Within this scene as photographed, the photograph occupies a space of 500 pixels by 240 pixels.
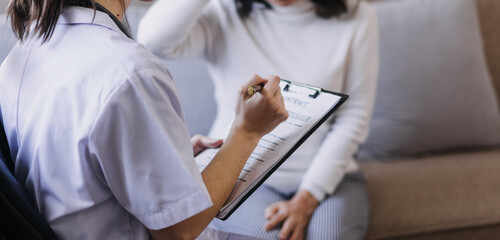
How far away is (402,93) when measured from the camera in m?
1.52

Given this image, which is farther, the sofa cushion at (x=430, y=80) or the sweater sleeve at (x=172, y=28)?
the sofa cushion at (x=430, y=80)

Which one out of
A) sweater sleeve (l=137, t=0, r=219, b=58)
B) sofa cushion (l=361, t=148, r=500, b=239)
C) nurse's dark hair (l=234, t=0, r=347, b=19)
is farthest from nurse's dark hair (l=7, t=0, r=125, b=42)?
sofa cushion (l=361, t=148, r=500, b=239)

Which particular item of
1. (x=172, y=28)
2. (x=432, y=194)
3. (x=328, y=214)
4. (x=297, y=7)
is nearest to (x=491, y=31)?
(x=432, y=194)

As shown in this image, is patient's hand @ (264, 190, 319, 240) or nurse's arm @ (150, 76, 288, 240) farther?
patient's hand @ (264, 190, 319, 240)

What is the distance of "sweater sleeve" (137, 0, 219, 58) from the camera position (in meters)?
1.16

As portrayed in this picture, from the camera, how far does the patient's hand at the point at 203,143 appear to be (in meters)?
0.91

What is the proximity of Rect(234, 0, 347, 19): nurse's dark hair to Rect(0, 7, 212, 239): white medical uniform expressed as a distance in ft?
1.99

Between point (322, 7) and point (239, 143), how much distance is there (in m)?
0.63

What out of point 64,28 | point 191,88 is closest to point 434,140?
point 191,88

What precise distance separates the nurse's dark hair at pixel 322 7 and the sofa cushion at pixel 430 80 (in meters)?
0.35

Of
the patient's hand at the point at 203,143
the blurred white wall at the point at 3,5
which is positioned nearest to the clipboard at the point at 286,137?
the patient's hand at the point at 203,143

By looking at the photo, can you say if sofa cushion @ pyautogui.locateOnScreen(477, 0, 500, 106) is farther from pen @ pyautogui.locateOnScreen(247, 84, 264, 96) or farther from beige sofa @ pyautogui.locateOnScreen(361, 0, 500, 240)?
pen @ pyautogui.locateOnScreen(247, 84, 264, 96)

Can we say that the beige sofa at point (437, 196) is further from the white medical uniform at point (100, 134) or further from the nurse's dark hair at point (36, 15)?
the nurse's dark hair at point (36, 15)

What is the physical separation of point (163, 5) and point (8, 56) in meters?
0.52
